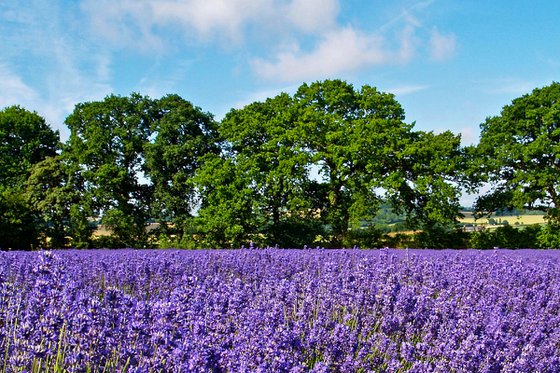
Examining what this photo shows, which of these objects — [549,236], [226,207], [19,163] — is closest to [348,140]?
[226,207]

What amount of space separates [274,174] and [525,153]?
11435 millimetres

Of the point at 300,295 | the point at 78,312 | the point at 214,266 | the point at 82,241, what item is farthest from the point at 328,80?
the point at 78,312

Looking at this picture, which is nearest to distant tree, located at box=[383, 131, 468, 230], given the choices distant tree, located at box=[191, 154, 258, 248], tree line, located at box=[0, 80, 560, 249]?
tree line, located at box=[0, 80, 560, 249]

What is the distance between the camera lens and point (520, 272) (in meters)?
7.06

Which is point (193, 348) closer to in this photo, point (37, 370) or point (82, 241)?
point (37, 370)

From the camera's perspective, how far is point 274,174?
23.5 meters

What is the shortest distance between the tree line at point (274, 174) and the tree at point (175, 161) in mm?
67

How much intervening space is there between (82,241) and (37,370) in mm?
22856

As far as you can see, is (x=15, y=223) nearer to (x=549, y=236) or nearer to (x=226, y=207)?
(x=226, y=207)

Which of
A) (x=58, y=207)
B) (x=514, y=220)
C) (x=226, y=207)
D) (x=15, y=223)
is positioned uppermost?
(x=58, y=207)

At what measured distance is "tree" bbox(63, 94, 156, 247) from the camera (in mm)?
24078

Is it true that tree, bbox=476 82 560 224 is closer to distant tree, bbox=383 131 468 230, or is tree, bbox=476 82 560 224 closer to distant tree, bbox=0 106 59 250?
distant tree, bbox=383 131 468 230

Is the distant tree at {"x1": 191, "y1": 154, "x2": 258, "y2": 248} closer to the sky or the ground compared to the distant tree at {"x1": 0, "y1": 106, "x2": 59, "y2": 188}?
closer to the ground

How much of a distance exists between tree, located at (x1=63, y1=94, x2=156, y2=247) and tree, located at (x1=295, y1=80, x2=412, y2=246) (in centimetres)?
812
